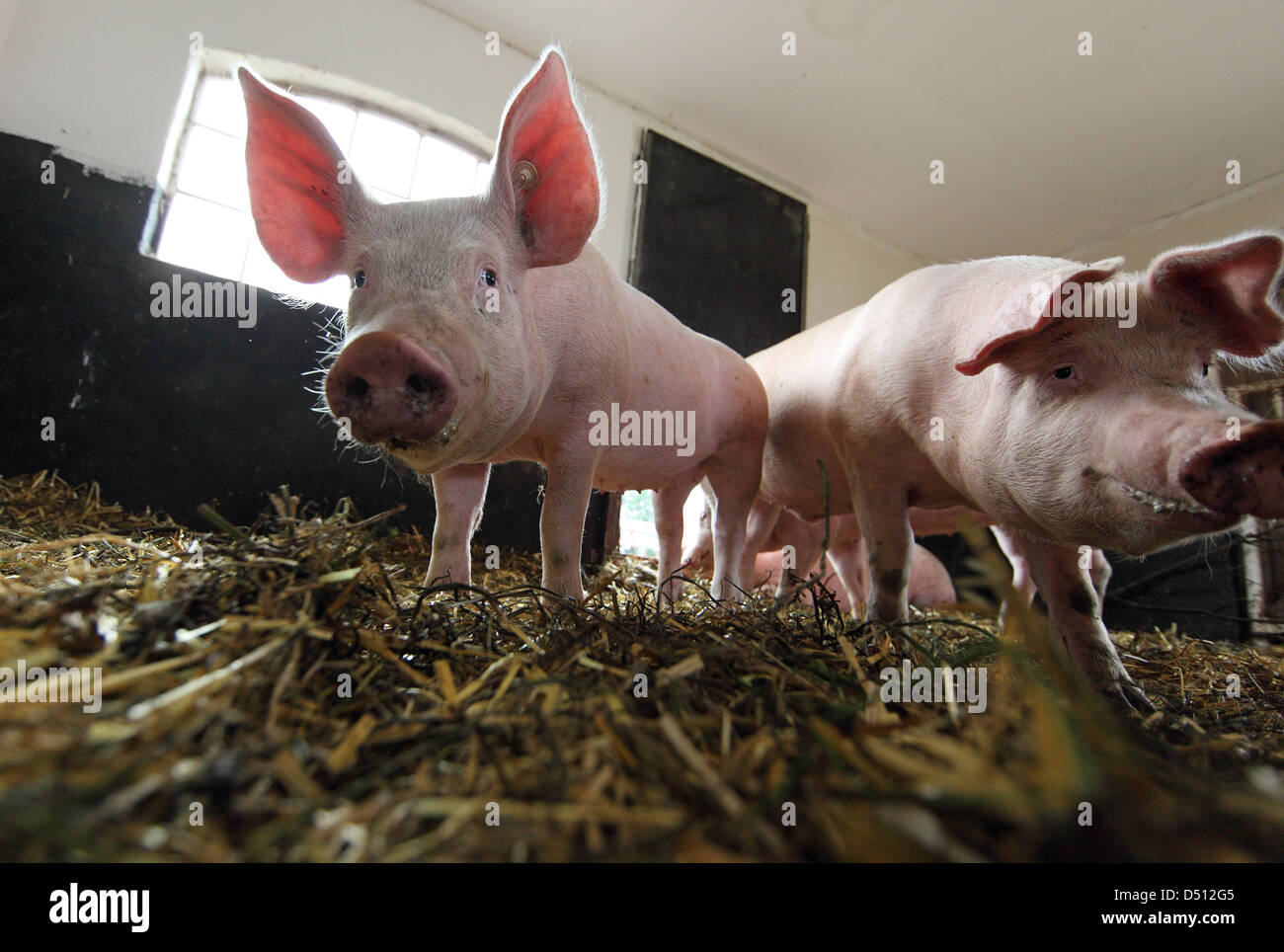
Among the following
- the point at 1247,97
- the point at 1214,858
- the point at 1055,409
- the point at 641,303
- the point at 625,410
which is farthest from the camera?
the point at 1247,97

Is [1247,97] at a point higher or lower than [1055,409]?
higher

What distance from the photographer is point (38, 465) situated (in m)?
3.13

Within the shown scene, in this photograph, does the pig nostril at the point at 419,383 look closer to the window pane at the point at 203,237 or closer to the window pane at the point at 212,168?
the window pane at the point at 203,237

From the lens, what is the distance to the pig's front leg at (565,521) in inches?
85.0

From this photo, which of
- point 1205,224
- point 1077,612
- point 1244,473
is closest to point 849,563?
point 1077,612

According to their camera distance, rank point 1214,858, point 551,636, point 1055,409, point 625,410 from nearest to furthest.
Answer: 1. point 1214,858
2. point 551,636
3. point 1055,409
4. point 625,410

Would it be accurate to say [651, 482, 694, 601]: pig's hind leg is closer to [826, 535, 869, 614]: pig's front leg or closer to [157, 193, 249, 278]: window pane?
[826, 535, 869, 614]: pig's front leg

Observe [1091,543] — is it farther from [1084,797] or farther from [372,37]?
[372,37]

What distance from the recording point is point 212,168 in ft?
13.0

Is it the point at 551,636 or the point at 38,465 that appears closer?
the point at 551,636

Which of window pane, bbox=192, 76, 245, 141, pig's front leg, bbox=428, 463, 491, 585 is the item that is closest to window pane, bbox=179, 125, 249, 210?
window pane, bbox=192, 76, 245, 141

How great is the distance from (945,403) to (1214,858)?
1.84 metres
